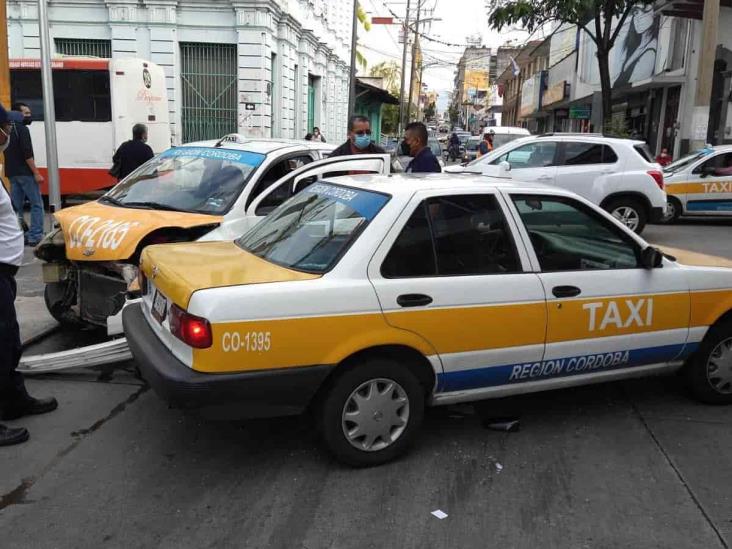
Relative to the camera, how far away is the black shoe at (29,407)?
174 inches

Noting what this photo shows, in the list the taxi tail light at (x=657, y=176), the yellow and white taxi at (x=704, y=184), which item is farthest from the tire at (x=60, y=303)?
the yellow and white taxi at (x=704, y=184)

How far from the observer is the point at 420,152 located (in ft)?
22.0

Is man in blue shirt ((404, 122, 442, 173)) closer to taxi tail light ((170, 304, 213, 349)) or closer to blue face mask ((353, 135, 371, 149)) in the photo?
blue face mask ((353, 135, 371, 149))

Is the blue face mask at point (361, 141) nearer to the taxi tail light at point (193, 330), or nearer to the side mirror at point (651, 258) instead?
the side mirror at point (651, 258)

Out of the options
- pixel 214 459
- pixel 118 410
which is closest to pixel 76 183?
pixel 118 410

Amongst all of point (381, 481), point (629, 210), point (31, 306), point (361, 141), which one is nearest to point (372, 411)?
point (381, 481)

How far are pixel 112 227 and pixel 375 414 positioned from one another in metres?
2.96

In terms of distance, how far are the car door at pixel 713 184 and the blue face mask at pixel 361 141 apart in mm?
9536

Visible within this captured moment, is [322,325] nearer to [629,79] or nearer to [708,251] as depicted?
[708,251]

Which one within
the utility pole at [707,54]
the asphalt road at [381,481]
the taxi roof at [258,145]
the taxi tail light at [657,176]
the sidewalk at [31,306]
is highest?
the utility pole at [707,54]

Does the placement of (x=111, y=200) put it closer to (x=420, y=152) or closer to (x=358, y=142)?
(x=358, y=142)

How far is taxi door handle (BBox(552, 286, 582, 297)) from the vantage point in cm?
414

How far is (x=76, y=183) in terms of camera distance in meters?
15.8

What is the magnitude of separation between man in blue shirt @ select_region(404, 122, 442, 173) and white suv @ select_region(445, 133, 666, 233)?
15.8 feet
